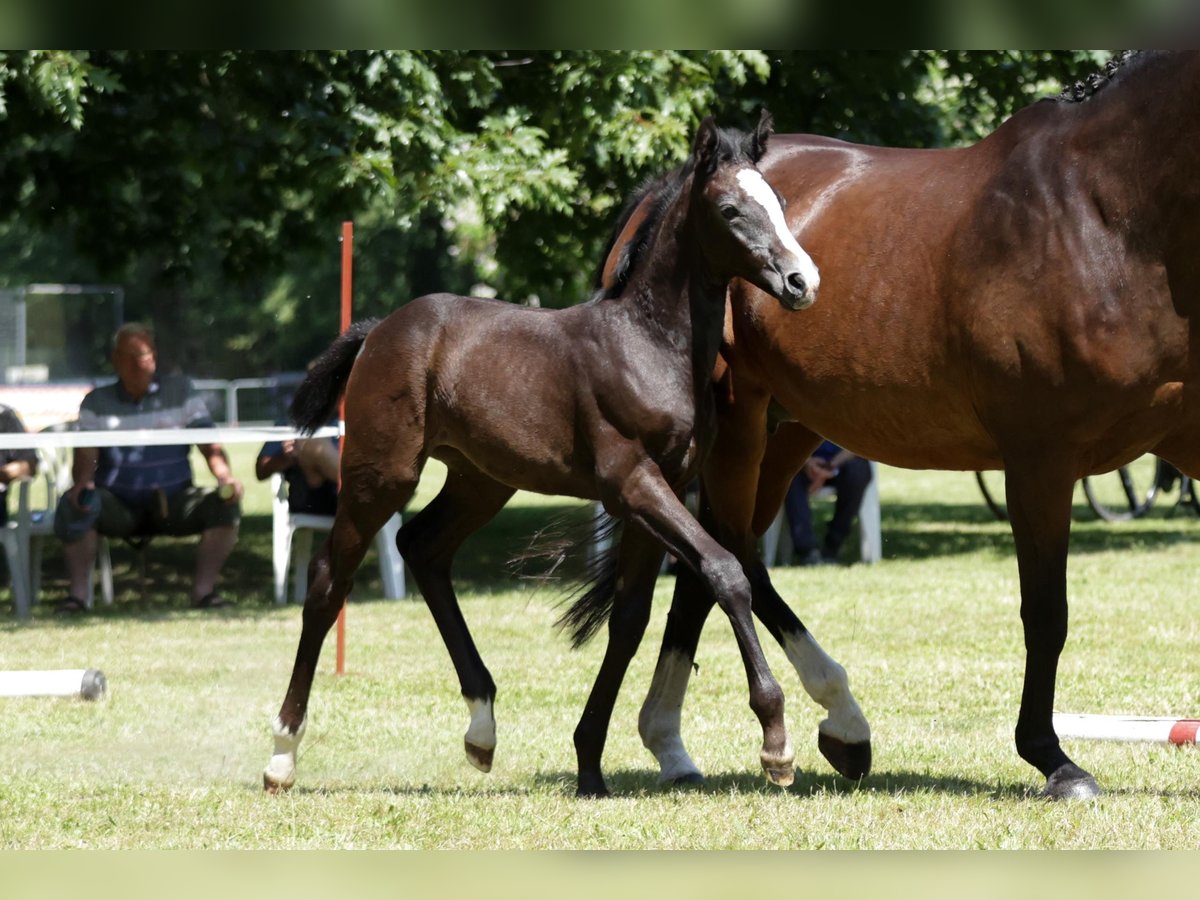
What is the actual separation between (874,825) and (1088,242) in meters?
1.75

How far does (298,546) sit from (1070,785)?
748 centimetres

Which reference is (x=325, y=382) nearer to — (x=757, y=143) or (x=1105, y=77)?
(x=757, y=143)

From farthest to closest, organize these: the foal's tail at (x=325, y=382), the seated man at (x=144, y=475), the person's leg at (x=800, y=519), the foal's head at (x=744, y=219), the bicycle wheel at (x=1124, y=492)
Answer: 1. the bicycle wheel at (x=1124, y=492)
2. the person's leg at (x=800, y=519)
3. the seated man at (x=144, y=475)
4. the foal's tail at (x=325, y=382)
5. the foal's head at (x=744, y=219)

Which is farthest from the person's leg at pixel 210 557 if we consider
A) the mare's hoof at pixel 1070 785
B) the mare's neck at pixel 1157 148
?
the mare's neck at pixel 1157 148

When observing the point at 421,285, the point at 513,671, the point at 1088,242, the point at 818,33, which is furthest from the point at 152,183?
the point at 421,285

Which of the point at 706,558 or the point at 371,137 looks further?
the point at 371,137

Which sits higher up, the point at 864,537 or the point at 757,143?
the point at 757,143

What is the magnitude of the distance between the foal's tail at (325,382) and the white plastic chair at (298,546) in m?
5.37

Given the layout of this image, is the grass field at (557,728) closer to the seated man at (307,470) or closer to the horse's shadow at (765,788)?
the horse's shadow at (765,788)

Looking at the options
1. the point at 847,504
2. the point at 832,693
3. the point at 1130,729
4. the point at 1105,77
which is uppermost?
the point at 1105,77

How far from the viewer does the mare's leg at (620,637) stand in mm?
4898

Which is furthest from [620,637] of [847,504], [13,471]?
[847,504]

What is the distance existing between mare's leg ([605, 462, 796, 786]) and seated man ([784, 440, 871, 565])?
7.87 m

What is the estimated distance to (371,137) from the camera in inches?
421
